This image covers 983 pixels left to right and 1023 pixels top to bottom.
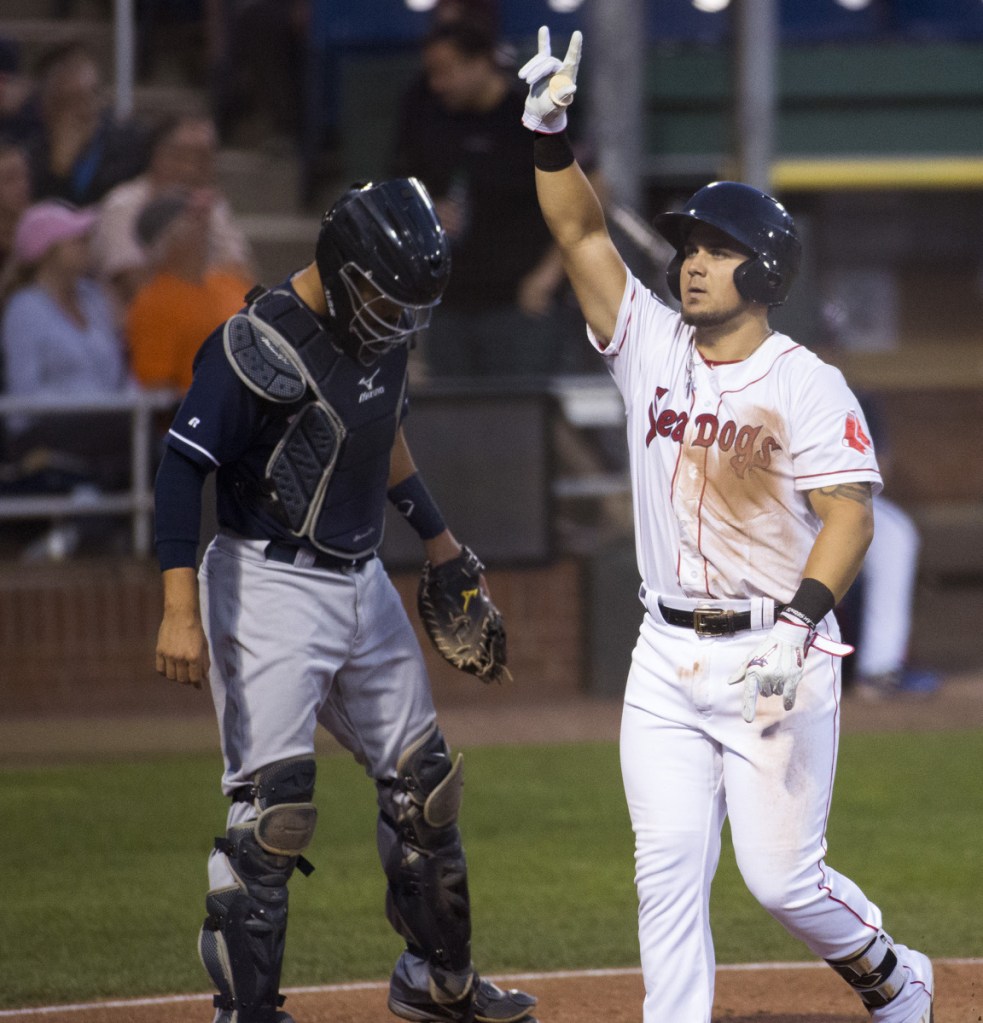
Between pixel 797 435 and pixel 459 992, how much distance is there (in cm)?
165

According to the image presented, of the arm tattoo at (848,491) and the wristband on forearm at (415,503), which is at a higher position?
the arm tattoo at (848,491)

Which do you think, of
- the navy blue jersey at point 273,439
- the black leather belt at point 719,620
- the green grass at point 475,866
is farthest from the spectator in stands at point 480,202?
the black leather belt at point 719,620

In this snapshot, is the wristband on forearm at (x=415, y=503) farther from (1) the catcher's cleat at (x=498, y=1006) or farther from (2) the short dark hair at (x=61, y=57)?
(2) the short dark hair at (x=61, y=57)

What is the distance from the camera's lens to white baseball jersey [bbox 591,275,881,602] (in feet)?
13.4

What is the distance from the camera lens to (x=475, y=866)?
655 centimetres

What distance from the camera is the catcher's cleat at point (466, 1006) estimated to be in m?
4.65

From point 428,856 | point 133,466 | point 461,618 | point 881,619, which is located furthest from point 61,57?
point 428,856

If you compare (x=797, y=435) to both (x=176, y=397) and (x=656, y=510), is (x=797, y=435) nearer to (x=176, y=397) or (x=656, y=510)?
(x=656, y=510)

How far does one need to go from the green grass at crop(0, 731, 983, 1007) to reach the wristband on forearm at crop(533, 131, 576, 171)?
2.34 metres

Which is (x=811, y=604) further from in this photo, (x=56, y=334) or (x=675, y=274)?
(x=56, y=334)

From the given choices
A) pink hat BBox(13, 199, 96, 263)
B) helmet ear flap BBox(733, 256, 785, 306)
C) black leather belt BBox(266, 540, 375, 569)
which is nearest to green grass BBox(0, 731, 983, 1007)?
black leather belt BBox(266, 540, 375, 569)

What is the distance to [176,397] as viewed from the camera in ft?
29.6

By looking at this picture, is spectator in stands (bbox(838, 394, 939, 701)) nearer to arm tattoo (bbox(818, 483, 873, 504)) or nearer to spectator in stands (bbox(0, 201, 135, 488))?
spectator in stands (bbox(0, 201, 135, 488))

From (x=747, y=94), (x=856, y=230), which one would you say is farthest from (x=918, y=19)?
(x=747, y=94)
